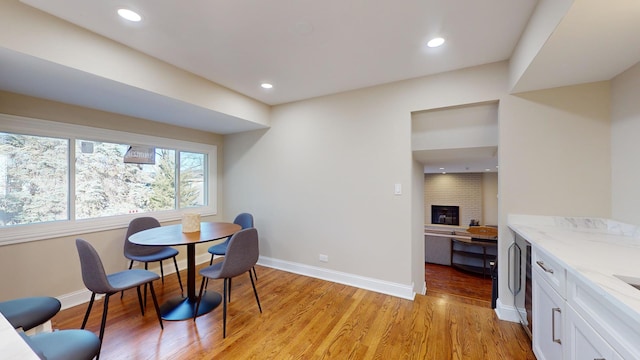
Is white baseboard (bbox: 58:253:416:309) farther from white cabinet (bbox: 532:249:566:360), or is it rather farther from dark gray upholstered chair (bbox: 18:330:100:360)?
dark gray upholstered chair (bbox: 18:330:100:360)

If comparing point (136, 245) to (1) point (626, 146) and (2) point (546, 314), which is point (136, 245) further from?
(1) point (626, 146)

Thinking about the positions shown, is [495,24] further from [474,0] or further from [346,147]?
[346,147]

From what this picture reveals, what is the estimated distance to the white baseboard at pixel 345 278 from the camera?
2.81 m

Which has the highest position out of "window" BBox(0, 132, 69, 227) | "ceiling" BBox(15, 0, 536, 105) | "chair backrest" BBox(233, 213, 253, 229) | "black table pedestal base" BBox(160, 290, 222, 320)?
"ceiling" BBox(15, 0, 536, 105)

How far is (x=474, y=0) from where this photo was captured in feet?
5.24

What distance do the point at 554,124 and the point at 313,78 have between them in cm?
235

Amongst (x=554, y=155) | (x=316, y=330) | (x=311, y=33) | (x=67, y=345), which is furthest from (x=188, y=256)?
(x=554, y=155)

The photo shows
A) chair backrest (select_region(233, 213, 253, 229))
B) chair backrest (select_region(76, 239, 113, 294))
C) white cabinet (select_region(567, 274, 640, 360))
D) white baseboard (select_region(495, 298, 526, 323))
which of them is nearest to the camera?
white cabinet (select_region(567, 274, 640, 360))

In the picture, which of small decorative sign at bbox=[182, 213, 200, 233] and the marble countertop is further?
small decorative sign at bbox=[182, 213, 200, 233]

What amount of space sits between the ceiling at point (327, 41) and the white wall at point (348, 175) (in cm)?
28

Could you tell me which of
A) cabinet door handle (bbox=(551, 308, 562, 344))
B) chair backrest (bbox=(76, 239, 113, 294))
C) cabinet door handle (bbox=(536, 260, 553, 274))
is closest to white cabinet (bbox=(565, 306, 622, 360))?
cabinet door handle (bbox=(551, 308, 562, 344))

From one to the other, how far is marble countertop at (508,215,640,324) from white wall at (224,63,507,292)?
115cm

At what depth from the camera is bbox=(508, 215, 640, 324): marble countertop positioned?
0.94m

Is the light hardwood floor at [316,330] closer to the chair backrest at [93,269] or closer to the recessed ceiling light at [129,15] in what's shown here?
the chair backrest at [93,269]
